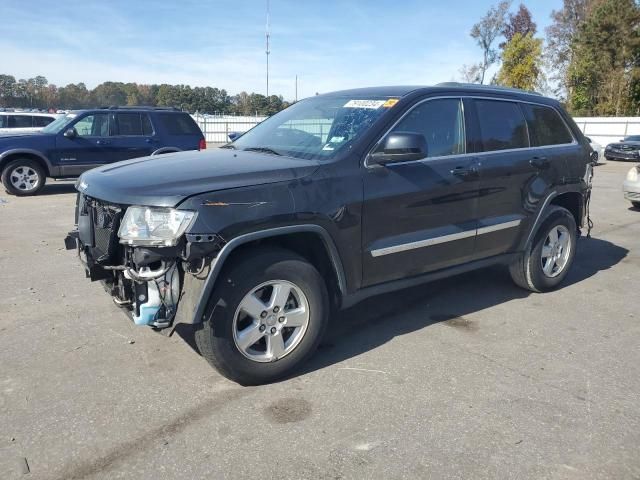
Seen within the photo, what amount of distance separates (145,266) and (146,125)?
977cm

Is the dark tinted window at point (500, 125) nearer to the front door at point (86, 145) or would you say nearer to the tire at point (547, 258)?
the tire at point (547, 258)

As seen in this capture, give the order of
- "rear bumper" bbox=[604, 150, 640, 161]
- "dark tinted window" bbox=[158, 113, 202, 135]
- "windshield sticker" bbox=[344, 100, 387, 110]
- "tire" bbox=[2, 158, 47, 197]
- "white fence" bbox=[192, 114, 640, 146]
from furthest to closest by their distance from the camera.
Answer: "white fence" bbox=[192, 114, 640, 146] → "rear bumper" bbox=[604, 150, 640, 161] → "dark tinted window" bbox=[158, 113, 202, 135] → "tire" bbox=[2, 158, 47, 197] → "windshield sticker" bbox=[344, 100, 387, 110]

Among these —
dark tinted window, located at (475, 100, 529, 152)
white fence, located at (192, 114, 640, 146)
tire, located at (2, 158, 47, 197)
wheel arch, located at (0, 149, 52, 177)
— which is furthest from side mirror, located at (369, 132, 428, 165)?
white fence, located at (192, 114, 640, 146)

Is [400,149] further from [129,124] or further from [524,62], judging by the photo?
[524,62]

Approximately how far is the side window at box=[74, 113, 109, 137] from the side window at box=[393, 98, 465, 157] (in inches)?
372

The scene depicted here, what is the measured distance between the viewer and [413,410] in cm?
313

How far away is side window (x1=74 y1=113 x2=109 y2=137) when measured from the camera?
11602 millimetres

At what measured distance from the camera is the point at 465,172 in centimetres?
423

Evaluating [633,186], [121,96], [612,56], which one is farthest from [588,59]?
[121,96]

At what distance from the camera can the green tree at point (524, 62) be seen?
144 feet

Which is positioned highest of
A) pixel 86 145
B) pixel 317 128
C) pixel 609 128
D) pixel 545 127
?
pixel 609 128

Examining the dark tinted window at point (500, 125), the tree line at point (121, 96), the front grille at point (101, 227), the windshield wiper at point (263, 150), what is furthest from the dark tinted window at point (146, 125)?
the tree line at point (121, 96)

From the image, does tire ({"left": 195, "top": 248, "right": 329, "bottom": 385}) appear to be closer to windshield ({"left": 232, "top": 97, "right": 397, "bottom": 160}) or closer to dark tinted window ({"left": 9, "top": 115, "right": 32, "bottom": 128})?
windshield ({"left": 232, "top": 97, "right": 397, "bottom": 160})

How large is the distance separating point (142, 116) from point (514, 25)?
61.1 meters
